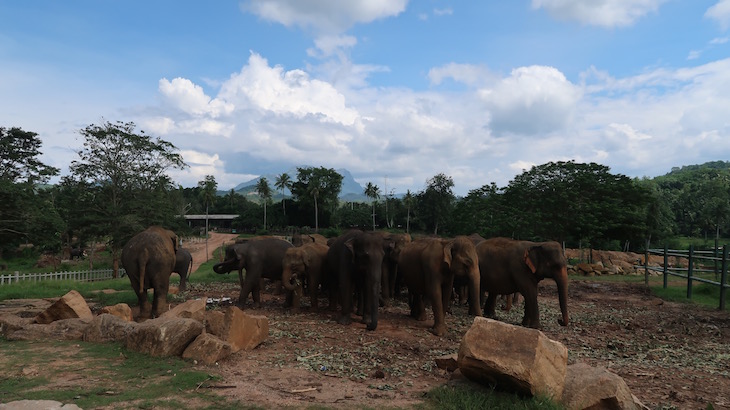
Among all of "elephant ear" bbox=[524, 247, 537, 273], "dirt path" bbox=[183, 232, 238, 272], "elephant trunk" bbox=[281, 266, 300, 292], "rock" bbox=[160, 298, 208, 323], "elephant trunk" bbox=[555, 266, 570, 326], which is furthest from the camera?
"dirt path" bbox=[183, 232, 238, 272]

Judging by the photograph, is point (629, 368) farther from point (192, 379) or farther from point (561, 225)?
point (561, 225)

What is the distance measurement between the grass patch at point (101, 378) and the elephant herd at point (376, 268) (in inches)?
131

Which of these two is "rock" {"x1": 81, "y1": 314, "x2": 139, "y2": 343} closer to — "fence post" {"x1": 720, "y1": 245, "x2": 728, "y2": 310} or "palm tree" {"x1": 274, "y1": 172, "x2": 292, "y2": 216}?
"fence post" {"x1": 720, "y1": 245, "x2": 728, "y2": 310}

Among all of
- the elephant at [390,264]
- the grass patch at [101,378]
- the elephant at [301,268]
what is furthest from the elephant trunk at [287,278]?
the grass patch at [101,378]

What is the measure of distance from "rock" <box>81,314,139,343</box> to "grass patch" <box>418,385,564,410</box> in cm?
581

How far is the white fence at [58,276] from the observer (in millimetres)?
23531

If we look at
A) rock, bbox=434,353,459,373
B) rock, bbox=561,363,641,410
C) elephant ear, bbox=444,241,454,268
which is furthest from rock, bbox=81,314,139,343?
rock, bbox=561,363,641,410

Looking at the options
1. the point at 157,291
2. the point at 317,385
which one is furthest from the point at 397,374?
the point at 157,291

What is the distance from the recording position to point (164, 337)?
7.39m

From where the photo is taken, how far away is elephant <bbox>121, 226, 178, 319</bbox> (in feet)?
35.5

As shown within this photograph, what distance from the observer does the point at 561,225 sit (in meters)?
34.5

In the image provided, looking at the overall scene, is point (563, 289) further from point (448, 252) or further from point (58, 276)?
point (58, 276)

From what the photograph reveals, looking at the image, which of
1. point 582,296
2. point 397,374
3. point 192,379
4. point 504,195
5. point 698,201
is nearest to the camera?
point 192,379

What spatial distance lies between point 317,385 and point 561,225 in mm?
32327
